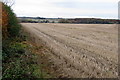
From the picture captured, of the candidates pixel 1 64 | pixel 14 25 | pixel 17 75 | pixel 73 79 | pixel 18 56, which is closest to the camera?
pixel 17 75

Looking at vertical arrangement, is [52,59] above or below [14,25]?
below

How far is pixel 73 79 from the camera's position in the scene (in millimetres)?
10125

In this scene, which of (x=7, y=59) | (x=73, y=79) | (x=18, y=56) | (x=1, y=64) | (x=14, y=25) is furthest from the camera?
(x=14, y=25)

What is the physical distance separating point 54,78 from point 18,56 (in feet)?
12.5

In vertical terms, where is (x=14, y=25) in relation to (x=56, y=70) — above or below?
above

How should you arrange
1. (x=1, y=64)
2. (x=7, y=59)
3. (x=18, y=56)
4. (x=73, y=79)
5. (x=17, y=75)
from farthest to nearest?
1. (x=18, y=56)
2. (x=7, y=59)
3. (x=1, y=64)
4. (x=73, y=79)
5. (x=17, y=75)

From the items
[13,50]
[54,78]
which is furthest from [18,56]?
[54,78]

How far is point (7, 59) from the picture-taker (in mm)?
12438

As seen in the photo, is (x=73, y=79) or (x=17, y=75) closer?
(x=17, y=75)

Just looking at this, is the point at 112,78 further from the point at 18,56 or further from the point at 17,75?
the point at 18,56

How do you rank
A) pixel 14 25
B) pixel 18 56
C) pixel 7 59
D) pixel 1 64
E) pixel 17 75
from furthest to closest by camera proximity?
pixel 14 25, pixel 18 56, pixel 7 59, pixel 1 64, pixel 17 75

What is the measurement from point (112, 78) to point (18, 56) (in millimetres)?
5252

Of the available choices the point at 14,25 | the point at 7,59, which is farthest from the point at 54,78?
the point at 14,25

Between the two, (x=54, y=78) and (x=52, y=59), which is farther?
(x=52, y=59)
